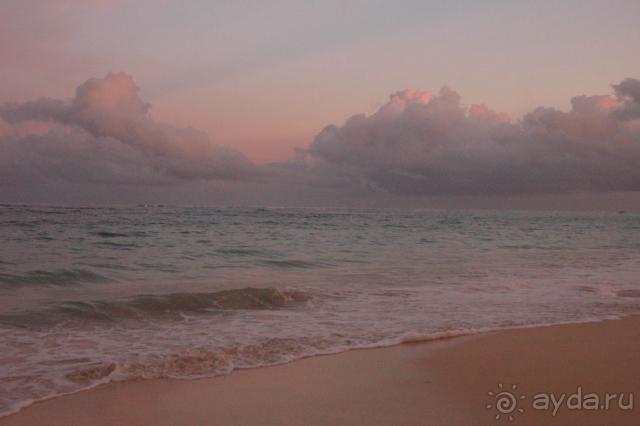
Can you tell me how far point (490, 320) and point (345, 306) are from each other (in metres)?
2.44

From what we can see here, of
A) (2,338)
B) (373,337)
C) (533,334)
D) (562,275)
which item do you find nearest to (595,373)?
(533,334)

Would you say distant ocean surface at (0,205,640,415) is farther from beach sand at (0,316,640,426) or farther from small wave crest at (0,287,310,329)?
beach sand at (0,316,640,426)

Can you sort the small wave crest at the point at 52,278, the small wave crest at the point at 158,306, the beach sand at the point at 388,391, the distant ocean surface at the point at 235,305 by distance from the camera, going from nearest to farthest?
the beach sand at the point at 388,391, the distant ocean surface at the point at 235,305, the small wave crest at the point at 158,306, the small wave crest at the point at 52,278

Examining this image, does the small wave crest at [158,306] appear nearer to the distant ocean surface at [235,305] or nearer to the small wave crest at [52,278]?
the distant ocean surface at [235,305]

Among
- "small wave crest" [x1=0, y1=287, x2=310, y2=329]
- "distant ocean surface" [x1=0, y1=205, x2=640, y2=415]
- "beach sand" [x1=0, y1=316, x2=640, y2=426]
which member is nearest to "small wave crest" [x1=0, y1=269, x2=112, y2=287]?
"distant ocean surface" [x1=0, y1=205, x2=640, y2=415]

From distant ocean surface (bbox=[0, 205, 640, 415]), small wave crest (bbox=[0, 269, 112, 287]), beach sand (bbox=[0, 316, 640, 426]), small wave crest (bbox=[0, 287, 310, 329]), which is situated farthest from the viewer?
small wave crest (bbox=[0, 269, 112, 287])

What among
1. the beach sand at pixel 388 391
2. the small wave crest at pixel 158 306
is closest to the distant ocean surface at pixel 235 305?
the small wave crest at pixel 158 306

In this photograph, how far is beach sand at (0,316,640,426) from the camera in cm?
396

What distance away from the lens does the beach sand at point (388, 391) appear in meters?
3.96

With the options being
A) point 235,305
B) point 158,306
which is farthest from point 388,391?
point 158,306

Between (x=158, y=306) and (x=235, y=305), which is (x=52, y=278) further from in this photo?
(x=235, y=305)

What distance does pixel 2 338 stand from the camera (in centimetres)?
661

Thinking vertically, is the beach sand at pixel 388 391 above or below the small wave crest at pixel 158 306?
above

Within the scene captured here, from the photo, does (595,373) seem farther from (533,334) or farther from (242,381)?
(242,381)
